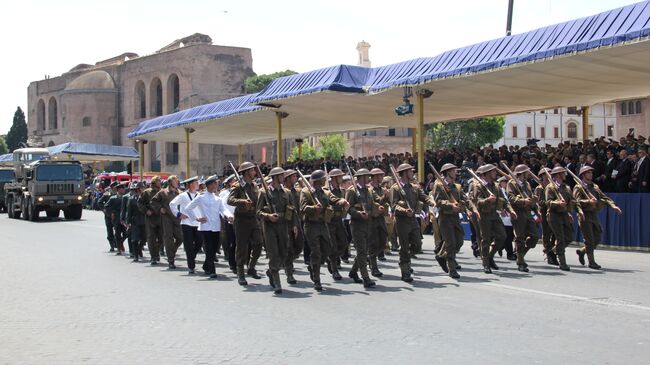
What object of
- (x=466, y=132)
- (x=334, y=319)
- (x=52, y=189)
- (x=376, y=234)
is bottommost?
(x=334, y=319)

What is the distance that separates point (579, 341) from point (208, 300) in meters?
5.38

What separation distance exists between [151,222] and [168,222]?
31.5 inches

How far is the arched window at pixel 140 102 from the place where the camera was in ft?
277

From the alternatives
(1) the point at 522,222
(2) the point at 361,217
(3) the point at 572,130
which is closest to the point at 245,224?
(2) the point at 361,217

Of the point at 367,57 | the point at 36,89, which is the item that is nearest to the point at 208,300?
the point at 36,89

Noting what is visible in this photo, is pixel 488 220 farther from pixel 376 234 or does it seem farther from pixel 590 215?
pixel 376 234

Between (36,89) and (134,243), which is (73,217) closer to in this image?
(134,243)

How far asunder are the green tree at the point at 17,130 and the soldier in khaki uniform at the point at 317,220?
11450 cm

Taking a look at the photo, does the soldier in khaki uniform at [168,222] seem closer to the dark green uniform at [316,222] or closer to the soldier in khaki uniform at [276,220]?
the soldier in khaki uniform at [276,220]

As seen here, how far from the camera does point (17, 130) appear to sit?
117 meters

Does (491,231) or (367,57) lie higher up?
(367,57)

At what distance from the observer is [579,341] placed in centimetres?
747

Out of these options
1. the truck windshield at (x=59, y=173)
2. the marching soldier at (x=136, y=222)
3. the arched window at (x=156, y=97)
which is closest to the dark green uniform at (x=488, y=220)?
the marching soldier at (x=136, y=222)

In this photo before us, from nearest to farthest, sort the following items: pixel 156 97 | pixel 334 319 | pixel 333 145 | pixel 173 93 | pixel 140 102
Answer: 1. pixel 334 319
2. pixel 173 93
3. pixel 156 97
4. pixel 333 145
5. pixel 140 102
